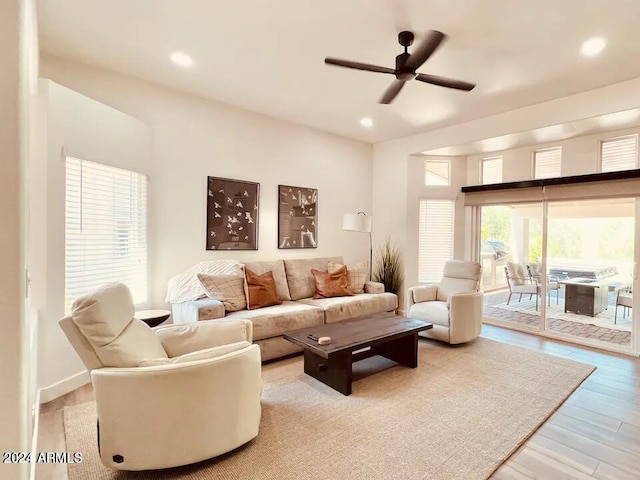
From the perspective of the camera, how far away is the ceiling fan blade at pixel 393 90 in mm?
2902

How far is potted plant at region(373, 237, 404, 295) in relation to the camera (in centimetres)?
573

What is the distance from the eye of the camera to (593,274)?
4480 millimetres

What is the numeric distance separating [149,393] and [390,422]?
1.64 m

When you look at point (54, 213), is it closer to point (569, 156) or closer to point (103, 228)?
point (103, 228)

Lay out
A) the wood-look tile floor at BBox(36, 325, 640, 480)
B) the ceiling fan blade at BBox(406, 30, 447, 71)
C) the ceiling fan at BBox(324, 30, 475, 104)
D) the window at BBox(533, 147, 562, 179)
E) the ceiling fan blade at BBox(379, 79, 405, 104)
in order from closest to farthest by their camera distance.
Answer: the wood-look tile floor at BBox(36, 325, 640, 480) → the ceiling fan blade at BBox(406, 30, 447, 71) → the ceiling fan at BBox(324, 30, 475, 104) → the ceiling fan blade at BBox(379, 79, 405, 104) → the window at BBox(533, 147, 562, 179)

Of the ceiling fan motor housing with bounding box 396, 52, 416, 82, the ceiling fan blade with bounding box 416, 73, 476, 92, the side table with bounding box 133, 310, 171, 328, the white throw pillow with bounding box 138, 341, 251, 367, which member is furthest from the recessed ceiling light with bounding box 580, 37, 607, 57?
the side table with bounding box 133, 310, 171, 328

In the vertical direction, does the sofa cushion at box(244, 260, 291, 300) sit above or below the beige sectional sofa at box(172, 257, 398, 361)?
above

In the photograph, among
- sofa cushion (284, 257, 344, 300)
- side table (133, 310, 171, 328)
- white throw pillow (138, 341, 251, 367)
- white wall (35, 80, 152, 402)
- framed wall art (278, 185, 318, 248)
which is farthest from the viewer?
framed wall art (278, 185, 318, 248)

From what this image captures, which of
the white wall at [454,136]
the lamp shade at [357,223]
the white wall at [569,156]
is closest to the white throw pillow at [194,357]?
the lamp shade at [357,223]

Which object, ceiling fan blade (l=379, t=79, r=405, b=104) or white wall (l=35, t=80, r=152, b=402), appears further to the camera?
ceiling fan blade (l=379, t=79, r=405, b=104)

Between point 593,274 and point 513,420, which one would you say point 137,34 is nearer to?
point 513,420

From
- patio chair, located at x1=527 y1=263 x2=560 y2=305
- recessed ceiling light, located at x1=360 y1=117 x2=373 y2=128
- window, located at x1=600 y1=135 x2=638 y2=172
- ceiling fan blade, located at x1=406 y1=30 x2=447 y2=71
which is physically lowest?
patio chair, located at x1=527 y1=263 x2=560 y2=305

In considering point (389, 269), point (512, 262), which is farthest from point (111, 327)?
point (512, 262)

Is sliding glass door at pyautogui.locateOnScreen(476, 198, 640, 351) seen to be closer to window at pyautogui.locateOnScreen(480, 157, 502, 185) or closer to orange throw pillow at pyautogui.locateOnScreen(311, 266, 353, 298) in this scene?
window at pyautogui.locateOnScreen(480, 157, 502, 185)
